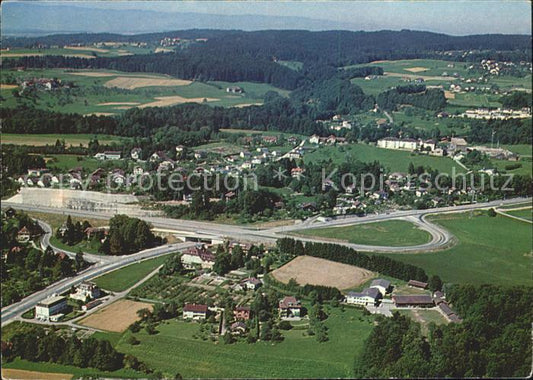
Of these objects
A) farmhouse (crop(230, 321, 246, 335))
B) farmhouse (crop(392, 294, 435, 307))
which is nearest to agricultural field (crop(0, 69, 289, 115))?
farmhouse (crop(230, 321, 246, 335))

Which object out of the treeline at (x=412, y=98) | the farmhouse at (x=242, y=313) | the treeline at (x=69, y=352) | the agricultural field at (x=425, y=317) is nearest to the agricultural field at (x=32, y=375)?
the treeline at (x=69, y=352)

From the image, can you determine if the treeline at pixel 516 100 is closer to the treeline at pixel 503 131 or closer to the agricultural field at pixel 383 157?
the treeline at pixel 503 131

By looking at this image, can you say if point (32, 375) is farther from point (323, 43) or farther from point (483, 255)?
point (323, 43)

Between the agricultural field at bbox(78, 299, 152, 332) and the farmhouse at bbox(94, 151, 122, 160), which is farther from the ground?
the farmhouse at bbox(94, 151, 122, 160)

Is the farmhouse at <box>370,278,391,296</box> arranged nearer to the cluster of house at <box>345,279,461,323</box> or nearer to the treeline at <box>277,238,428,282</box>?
the cluster of house at <box>345,279,461,323</box>

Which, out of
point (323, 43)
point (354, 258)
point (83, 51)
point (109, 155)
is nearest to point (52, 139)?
point (109, 155)

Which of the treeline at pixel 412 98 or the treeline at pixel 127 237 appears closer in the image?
the treeline at pixel 127 237
